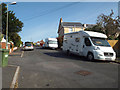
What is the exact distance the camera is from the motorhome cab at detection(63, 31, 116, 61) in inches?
348

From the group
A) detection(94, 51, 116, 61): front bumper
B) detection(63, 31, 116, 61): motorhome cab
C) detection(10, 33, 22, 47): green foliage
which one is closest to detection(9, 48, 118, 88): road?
detection(94, 51, 116, 61): front bumper

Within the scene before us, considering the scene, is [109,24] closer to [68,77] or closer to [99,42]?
[99,42]

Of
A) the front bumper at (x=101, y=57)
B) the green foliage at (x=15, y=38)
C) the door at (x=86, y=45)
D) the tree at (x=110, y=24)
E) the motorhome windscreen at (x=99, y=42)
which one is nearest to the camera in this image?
the front bumper at (x=101, y=57)

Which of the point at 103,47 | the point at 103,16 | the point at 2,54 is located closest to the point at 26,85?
the point at 2,54

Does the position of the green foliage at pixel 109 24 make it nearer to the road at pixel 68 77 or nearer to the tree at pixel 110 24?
the tree at pixel 110 24

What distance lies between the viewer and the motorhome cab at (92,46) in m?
8.85

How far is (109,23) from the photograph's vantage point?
59.7ft

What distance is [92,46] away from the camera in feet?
30.8

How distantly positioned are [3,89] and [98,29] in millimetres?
20146

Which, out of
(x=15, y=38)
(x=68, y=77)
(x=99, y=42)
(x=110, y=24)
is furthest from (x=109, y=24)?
(x=15, y=38)

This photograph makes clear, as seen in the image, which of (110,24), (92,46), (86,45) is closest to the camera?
(92,46)

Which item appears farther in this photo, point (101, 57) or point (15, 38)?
point (15, 38)

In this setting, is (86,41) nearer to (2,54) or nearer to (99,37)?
(99,37)

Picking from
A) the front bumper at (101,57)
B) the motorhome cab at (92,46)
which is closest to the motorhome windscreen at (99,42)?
the motorhome cab at (92,46)
